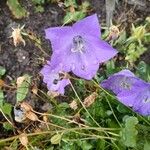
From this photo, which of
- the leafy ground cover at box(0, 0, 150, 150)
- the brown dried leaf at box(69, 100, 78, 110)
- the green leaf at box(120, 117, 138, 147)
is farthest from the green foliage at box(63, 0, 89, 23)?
the green leaf at box(120, 117, 138, 147)

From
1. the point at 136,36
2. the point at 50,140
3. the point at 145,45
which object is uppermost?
the point at 136,36

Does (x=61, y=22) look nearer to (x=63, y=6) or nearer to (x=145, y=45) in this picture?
(x=63, y=6)

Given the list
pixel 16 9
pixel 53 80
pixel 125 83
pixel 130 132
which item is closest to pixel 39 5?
pixel 16 9

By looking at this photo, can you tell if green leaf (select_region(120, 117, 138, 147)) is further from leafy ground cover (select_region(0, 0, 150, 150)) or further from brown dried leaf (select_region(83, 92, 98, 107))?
brown dried leaf (select_region(83, 92, 98, 107))

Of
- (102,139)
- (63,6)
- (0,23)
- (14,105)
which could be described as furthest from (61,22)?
(102,139)

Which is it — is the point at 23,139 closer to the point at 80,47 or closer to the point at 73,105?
the point at 73,105

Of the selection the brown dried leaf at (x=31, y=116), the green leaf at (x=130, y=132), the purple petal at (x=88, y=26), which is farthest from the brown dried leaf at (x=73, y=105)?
the purple petal at (x=88, y=26)

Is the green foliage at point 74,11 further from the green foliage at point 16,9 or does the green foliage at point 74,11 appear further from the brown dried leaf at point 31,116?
the brown dried leaf at point 31,116
